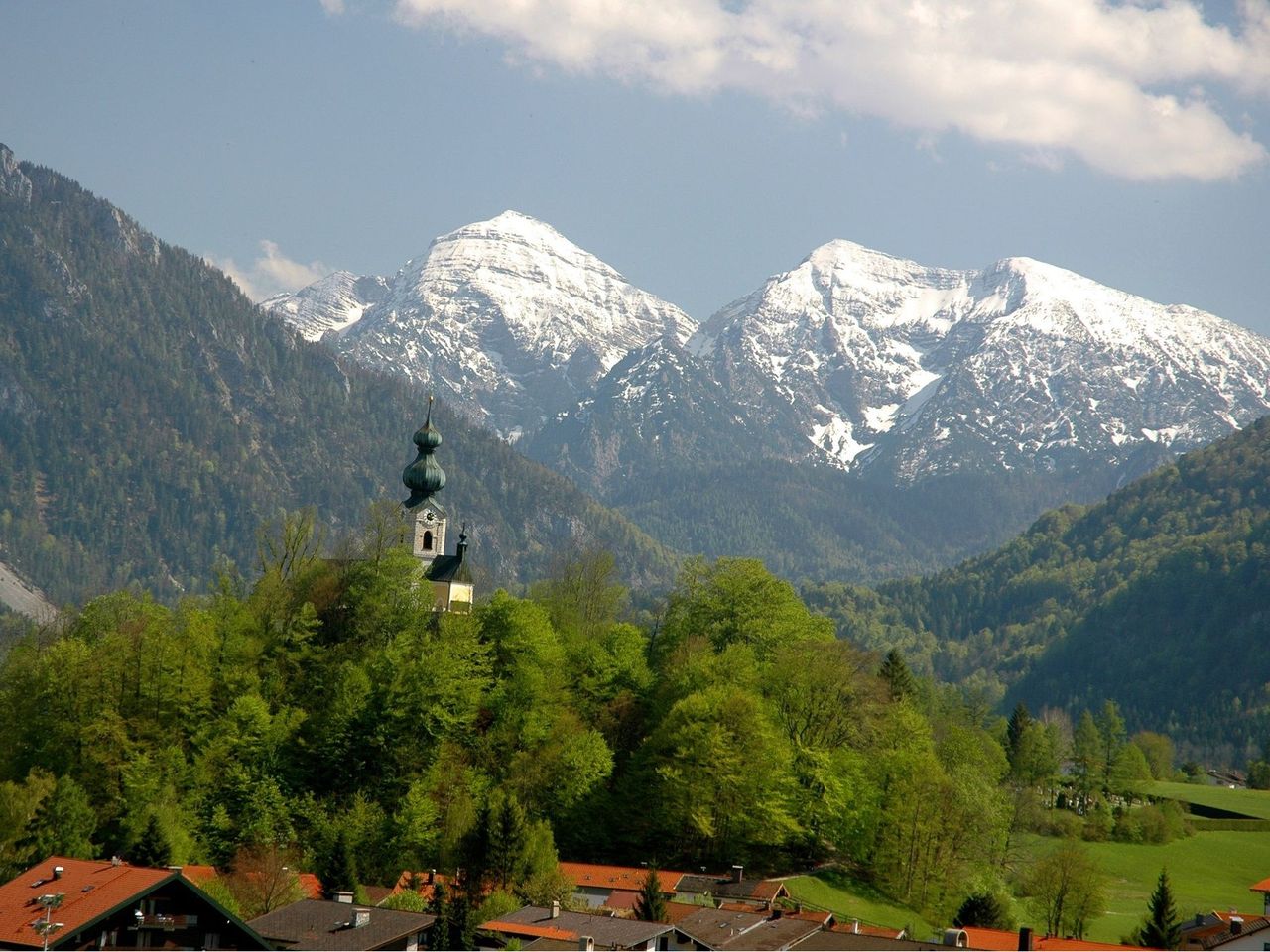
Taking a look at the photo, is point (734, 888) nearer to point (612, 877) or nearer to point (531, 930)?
point (612, 877)

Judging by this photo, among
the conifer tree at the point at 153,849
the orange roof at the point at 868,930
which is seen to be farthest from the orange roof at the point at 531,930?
the conifer tree at the point at 153,849

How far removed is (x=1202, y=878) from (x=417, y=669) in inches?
2245

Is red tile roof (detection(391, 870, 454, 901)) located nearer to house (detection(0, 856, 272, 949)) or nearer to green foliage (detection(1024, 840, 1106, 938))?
house (detection(0, 856, 272, 949))

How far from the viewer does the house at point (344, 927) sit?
71.8 meters

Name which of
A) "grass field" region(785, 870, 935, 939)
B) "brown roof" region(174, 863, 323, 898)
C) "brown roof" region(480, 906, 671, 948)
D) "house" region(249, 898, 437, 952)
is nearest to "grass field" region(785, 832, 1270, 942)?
"grass field" region(785, 870, 935, 939)

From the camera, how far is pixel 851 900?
315 ft

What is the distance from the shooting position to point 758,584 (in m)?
117

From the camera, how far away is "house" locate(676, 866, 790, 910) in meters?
89.8

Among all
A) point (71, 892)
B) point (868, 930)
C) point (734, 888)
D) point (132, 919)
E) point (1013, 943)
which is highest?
point (71, 892)

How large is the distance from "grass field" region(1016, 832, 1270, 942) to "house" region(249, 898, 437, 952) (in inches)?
1582

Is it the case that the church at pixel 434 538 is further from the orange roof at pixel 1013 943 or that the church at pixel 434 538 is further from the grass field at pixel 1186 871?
the orange roof at pixel 1013 943

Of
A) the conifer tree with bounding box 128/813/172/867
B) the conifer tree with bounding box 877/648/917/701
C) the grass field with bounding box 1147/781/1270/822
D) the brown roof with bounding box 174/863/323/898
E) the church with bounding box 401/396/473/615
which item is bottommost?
the brown roof with bounding box 174/863/323/898

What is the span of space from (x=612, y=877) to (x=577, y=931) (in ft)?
59.4

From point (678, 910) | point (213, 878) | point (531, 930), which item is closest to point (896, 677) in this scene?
point (678, 910)
